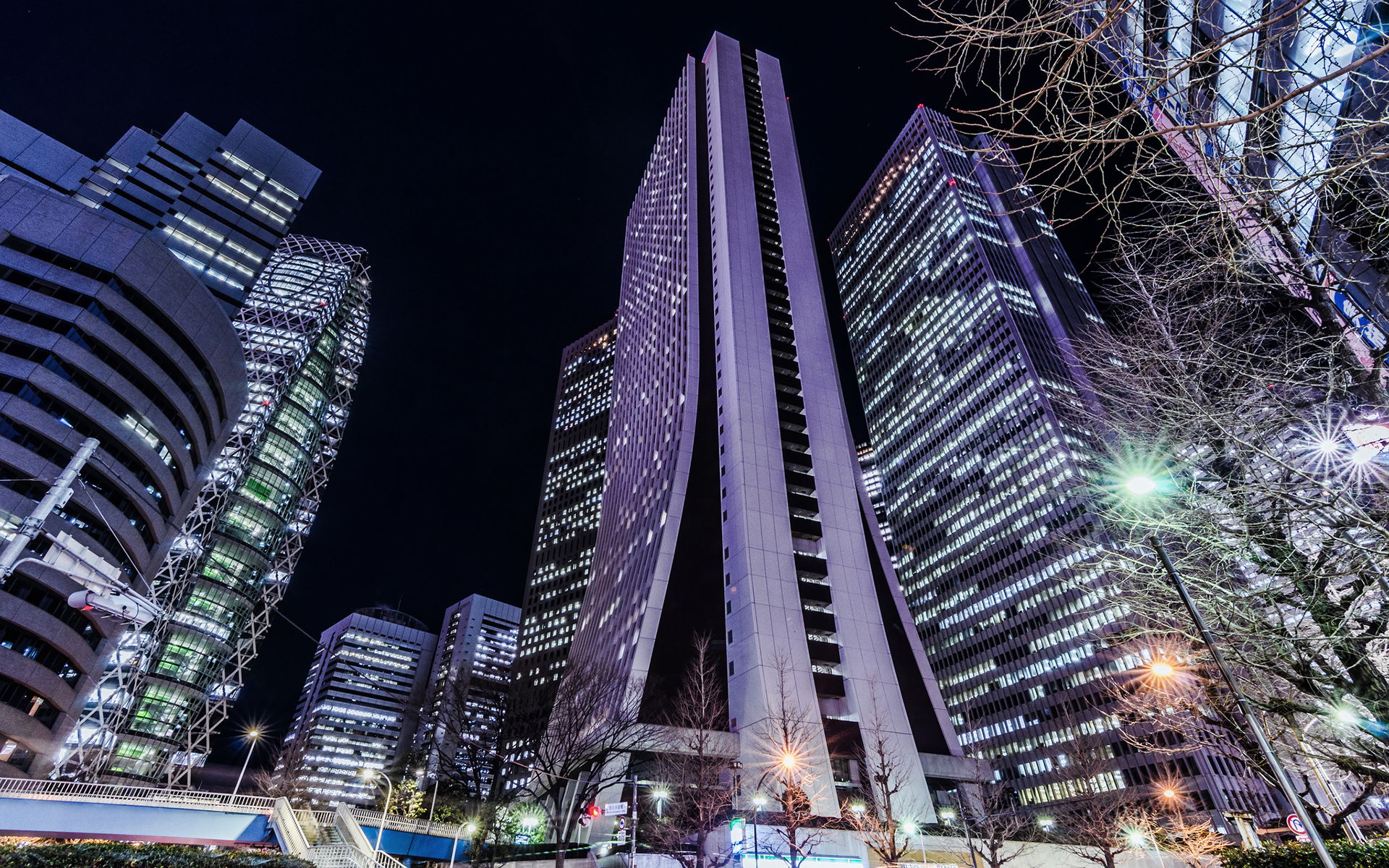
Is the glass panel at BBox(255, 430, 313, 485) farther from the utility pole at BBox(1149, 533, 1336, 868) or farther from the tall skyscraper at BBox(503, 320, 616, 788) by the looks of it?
the utility pole at BBox(1149, 533, 1336, 868)

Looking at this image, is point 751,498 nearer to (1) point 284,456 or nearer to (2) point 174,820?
(2) point 174,820

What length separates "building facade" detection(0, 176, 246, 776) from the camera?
3494 cm

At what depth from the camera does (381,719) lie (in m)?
168

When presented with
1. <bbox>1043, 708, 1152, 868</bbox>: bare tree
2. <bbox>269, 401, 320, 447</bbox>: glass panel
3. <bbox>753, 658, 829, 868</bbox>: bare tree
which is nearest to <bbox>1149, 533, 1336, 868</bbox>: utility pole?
<bbox>753, 658, 829, 868</bbox>: bare tree

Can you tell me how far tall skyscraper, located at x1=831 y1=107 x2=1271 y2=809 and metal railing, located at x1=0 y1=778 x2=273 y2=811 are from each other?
74019 millimetres

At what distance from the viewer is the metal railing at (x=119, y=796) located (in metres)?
24.2

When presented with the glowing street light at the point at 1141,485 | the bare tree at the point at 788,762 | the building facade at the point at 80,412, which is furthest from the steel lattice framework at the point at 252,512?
the glowing street light at the point at 1141,485

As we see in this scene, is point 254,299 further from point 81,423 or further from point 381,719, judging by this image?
point 381,719

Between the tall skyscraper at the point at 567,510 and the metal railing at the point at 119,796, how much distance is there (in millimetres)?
68940

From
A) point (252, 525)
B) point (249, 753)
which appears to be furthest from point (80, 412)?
point (252, 525)

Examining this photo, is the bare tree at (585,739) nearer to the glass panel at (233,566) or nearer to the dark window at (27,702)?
the dark window at (27,702)

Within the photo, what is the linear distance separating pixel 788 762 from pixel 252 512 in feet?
275

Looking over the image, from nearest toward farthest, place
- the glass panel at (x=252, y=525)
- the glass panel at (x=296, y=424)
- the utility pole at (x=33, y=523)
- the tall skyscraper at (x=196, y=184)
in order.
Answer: the utility pole at (x=33, y=523) → the tall skyscraper at (x=196, y=184) → the glass panel at (x=252, y=525) → the glass panel at (x=296, y=424)

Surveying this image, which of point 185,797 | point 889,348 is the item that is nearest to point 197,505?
point 185,797
